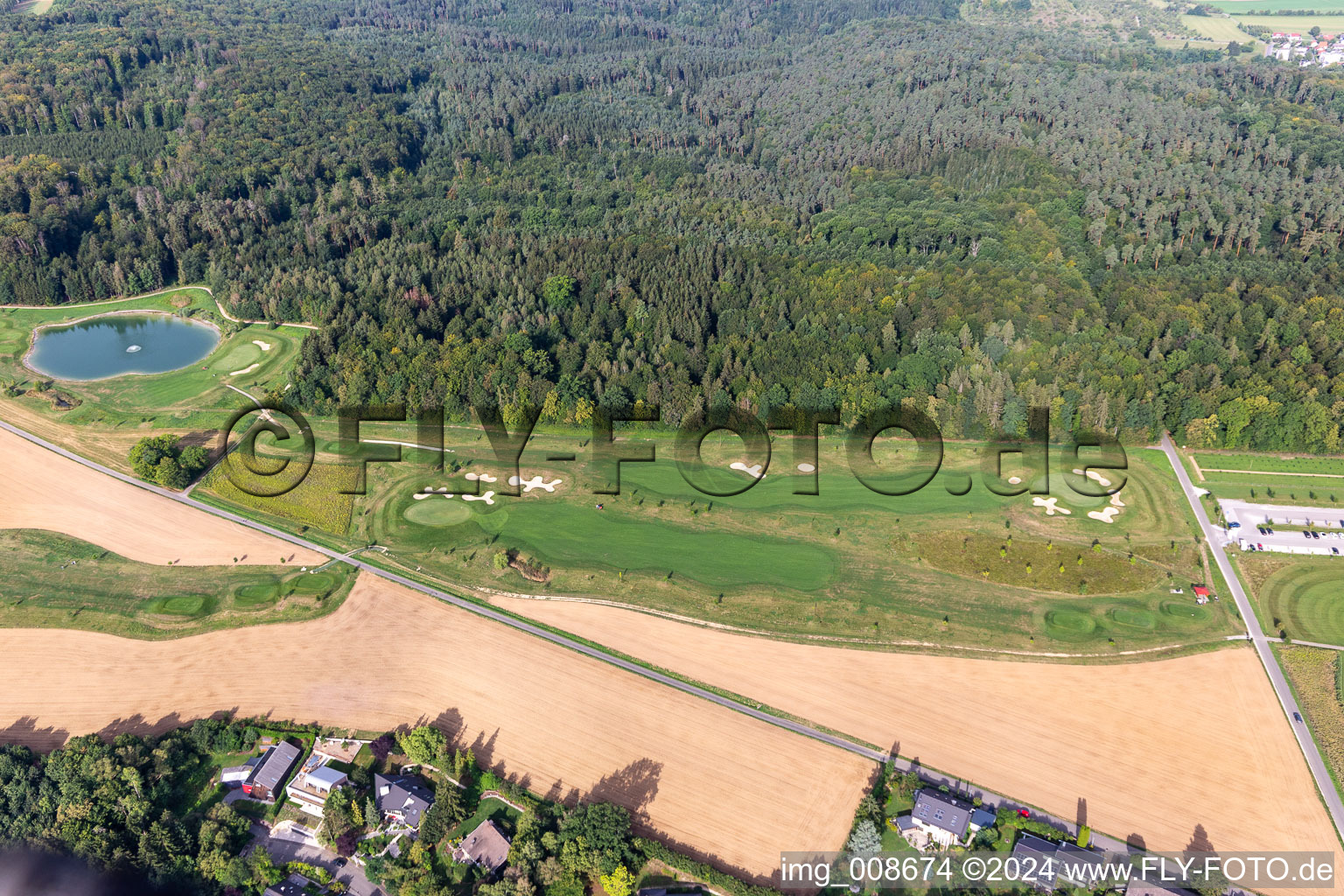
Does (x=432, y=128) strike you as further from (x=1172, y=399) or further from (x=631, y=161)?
(x=1172, y=399)

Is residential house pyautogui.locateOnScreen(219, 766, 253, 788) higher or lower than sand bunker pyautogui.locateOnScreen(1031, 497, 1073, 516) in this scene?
lower

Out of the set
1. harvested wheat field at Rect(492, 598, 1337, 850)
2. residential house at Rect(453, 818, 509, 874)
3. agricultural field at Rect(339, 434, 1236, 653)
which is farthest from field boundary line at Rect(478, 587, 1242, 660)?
residential house at Rect(453, 818, 509, 874)

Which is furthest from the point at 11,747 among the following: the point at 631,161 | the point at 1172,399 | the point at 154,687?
the point at 631,161

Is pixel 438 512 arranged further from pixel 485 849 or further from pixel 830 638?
pixel 830 638

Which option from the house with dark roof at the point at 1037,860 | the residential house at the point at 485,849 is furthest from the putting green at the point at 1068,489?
the residential house at the point at 485,849

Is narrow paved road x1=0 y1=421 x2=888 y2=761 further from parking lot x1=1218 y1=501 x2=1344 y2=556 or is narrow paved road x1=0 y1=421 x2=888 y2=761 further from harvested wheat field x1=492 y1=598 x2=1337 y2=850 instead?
parking lot x1=1218 y1=501 x2=1344 y2=556

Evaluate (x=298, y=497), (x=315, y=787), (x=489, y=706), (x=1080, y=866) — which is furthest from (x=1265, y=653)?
(x=298, y=497)
